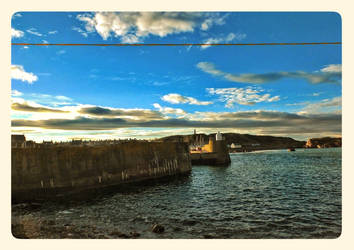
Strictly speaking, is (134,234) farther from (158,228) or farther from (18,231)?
(18,231)

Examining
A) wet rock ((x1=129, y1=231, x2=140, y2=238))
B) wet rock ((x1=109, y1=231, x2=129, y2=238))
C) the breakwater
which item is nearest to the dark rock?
wet rock ((x1=109, y1=231, x2=129, y2=238))

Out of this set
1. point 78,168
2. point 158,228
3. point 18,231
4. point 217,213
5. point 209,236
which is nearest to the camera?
point 209,236

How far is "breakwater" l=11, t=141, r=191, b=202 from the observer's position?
21844mm

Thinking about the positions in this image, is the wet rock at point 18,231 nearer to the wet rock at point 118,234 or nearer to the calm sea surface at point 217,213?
the calm sea surface at point 217,213

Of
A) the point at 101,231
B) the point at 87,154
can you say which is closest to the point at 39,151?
the point at 87,154

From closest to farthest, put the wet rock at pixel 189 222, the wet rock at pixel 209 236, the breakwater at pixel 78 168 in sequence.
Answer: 1. the wet rock at pixel 209 236
2. the wet rock at pixel 189 222
3. the breakwater at pixel 78 168

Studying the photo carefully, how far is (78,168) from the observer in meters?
25.5

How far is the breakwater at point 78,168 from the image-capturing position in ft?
71.7

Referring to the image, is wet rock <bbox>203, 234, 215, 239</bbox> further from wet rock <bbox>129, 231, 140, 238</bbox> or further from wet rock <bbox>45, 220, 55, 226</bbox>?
wet rock <bbox>45, 220, 55, 226</bbox>

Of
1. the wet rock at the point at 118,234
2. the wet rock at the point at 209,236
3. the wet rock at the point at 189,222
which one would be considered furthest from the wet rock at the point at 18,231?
the wet rock at the point at 209,236

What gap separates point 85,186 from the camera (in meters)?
25.5

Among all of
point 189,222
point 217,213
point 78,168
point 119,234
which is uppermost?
point 78,168

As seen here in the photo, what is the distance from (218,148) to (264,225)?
4333 cm

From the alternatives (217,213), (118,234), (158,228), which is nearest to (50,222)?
(118,234)
